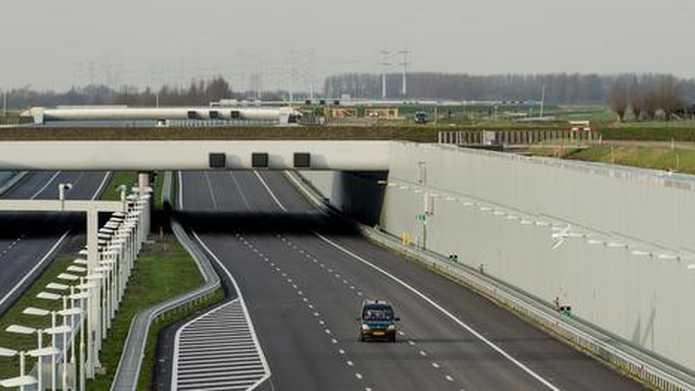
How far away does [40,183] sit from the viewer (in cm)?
17362

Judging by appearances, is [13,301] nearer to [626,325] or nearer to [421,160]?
[626,325]

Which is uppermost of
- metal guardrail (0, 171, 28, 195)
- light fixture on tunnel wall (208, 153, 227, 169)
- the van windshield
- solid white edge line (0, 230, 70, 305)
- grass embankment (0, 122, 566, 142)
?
grass embankment (0, 122, 566, 142)

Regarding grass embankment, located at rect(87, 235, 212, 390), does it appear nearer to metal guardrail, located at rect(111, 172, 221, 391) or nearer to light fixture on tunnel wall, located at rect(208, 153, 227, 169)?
metal guardrail, located at rect(111, 172, 221, 391)

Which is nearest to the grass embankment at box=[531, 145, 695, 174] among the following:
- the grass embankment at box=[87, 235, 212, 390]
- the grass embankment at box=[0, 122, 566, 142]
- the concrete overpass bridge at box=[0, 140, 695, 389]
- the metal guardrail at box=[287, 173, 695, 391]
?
the concrete overpass bridge at box=[0, 140, 695, 389]

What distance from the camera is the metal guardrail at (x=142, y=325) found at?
51969 millimetres

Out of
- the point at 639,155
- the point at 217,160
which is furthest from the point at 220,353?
the point at 217,160

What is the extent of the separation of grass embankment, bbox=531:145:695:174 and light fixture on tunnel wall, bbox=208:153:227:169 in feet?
76.9

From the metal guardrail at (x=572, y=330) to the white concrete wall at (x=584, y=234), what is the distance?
88 centimetres

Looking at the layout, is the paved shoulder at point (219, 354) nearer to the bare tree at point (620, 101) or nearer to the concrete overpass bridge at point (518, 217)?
the concrete overpass bridge at point (518, 217)

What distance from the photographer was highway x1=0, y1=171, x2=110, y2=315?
89.5 metres

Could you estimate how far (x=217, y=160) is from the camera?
119 metres

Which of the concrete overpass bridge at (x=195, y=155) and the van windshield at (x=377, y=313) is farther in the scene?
the concrete overpass bridge at (x=195, y=155)

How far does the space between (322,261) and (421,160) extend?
13.4 meters

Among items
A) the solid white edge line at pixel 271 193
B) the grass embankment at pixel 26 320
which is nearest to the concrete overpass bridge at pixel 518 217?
the solid white edge line at pixel 271 193
